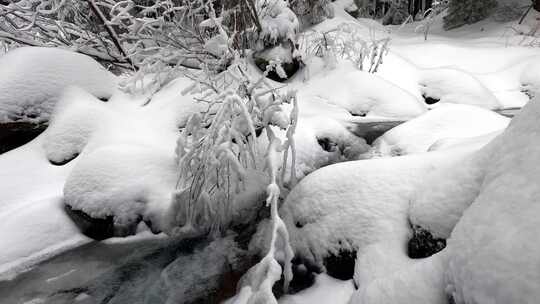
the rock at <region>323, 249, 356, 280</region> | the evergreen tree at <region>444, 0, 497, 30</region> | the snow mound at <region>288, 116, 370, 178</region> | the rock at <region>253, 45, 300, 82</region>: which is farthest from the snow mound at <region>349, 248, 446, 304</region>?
the evergreen tree at <region>444, 0, 497, 30</region>

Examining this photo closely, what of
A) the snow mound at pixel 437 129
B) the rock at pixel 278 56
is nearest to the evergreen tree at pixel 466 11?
the rock at pixel 278 56

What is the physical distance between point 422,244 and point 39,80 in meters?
4.01

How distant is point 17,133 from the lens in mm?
3498

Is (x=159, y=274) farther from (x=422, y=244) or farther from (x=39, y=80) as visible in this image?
(x=39, y=80)

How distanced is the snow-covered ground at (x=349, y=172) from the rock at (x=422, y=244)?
32mm

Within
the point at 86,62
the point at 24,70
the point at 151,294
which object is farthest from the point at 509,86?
the point at 24,70

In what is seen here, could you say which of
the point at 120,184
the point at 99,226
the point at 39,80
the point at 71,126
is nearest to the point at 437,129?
the point at 120,184

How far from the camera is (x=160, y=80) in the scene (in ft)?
12.4

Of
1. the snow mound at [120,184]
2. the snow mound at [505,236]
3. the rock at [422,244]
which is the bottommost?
the snow mound at [120,184]

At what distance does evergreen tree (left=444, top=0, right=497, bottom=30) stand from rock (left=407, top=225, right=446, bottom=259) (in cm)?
874

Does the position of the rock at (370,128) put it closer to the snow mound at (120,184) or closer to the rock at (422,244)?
the rock at (422,244)

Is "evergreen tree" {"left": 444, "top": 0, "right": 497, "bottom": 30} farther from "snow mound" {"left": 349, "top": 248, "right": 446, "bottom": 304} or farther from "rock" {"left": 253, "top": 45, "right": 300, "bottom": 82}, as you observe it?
"snow mound" {"left": 349, "top": 248, "right": 446, "bottom": 304}

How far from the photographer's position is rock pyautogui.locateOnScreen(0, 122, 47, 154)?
3443mm

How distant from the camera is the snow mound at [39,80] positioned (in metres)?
3.48
